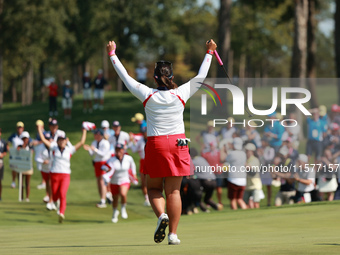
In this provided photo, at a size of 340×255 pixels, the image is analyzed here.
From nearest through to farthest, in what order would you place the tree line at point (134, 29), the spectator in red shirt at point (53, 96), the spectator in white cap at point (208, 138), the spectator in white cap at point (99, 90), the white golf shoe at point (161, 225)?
the white golf shoe at point (161, 225)
the spectator in white cap at point (208, 138)
the spectator in white cap at point (99, 90)
the spectator in red shirt at point (53, 96)
the tree line at point (134, 29)

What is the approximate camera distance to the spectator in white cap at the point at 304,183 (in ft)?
59.7

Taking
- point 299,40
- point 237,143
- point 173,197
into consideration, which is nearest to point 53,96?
point 299,40

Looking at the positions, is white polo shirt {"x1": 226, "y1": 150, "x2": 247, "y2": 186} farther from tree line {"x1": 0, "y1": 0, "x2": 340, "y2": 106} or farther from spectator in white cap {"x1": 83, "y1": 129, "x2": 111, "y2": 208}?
tree line {"x1": 0, "y1": 0, "x2": 340, "y2": 106}

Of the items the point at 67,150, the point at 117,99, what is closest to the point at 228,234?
the point at 67,150

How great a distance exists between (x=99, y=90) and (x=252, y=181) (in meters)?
18.7

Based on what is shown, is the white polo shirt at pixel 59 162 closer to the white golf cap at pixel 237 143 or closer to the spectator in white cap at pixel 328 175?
the white golf cap at pixel 237 143

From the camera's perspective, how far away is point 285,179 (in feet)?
60.9

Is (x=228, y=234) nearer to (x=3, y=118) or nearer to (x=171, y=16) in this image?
(x=3, y=118)

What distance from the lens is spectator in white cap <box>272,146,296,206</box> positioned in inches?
730

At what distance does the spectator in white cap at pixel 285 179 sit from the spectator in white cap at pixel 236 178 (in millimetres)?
900

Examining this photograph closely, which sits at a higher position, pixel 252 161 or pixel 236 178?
pixel 252 161

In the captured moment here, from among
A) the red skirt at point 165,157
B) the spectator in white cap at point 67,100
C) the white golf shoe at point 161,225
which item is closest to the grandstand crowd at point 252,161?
the red skirt at point 165,157

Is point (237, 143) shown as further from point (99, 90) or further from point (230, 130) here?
point (99, 90)

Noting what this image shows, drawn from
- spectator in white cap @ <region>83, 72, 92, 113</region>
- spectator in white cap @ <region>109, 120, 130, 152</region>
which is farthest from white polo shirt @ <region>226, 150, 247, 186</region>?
spectator in white cap @ <region>83, 72, 92, 113</region>
